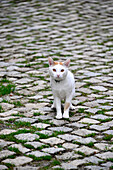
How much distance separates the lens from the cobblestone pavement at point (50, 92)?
4.32 m

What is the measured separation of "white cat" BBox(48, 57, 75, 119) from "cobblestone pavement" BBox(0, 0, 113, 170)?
0.23m

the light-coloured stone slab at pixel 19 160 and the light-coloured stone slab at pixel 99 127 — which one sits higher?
the light-coloured stone slab at pixel 19 160

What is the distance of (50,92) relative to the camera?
696 cm

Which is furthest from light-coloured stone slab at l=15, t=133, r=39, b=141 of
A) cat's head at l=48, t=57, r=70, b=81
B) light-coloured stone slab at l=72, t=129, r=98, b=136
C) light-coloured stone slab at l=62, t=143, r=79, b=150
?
cat's head at l=48, t=57, r=70, b=81

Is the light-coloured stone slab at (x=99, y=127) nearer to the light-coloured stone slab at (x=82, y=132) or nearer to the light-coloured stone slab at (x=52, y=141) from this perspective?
the light-coloured stone slab at (x=82, y=132)

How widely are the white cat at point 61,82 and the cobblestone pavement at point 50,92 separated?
0.23 m

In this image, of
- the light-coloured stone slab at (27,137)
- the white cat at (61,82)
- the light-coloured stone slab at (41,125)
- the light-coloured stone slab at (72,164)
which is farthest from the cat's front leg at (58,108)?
the light-coloured stone slab at (72,164)

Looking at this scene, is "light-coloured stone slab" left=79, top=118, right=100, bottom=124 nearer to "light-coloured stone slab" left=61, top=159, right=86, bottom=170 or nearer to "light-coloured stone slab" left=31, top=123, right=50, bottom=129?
"light-coloured stone slab" left=31, top=123, right=50, bottom=129

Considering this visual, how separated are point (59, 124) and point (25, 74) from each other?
117 inches

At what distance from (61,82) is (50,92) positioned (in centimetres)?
148

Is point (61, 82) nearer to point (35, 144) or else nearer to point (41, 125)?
point (41, 125)

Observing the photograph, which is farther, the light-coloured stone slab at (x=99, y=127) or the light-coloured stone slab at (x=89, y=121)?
the light-coloured stone slab at (x=89, y=121)

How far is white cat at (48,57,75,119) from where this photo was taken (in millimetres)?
5387

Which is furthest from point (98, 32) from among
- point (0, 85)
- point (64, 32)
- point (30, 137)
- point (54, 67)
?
point (30, 137)
